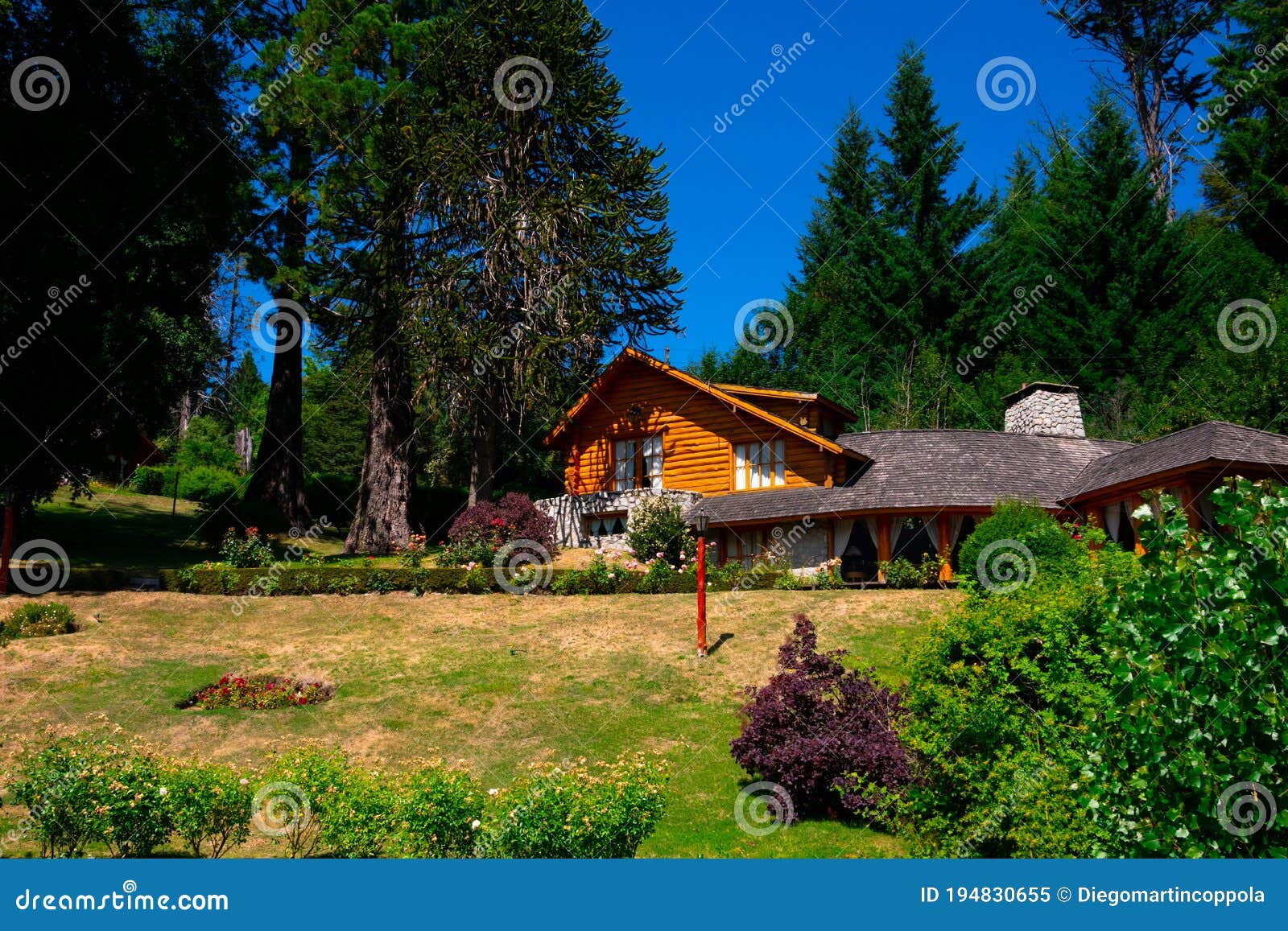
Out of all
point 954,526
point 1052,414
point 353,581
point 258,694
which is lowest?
point 258,694

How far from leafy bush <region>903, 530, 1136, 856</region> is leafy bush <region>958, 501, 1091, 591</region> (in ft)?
28.7

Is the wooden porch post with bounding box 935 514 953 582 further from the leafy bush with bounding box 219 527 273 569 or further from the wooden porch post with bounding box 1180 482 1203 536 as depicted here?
the leafy bush with bounding box 219 527 273 569

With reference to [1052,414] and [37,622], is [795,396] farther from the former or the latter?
[37,622]

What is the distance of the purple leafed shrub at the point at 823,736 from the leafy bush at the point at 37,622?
48.4 ft

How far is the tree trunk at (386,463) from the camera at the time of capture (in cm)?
3262

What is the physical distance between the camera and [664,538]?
92.2 feet

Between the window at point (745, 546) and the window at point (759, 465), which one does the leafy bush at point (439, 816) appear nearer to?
the window at point (745, 546)

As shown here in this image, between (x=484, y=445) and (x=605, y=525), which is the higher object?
(x=484, y=445)

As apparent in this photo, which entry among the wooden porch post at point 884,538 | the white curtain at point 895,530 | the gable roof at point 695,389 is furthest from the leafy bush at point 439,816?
the gable roof at point 695,389

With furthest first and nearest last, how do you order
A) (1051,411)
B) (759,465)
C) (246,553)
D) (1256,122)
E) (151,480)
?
(151,480)
(1256,122)
(1051,411)
(759,465)
(246,553)

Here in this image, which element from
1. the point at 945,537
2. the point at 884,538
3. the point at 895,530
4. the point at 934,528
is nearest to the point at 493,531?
the point at 884,538

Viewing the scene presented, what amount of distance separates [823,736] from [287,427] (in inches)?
1081

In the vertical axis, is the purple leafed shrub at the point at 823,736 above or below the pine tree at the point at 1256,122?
below

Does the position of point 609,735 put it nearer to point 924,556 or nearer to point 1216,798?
point 1216,798
